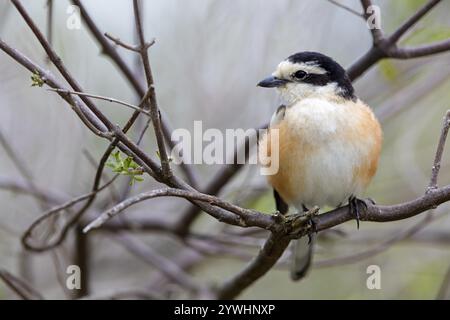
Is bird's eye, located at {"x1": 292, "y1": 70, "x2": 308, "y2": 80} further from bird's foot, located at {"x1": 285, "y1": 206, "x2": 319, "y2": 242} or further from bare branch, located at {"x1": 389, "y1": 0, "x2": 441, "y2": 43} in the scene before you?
bird's foot, located at {"x1": 285, "y1": 206, "x2": 319, "y2": 242}

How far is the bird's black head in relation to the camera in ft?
11.3

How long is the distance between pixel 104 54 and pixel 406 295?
255 centimetres

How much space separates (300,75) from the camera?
11.4ft

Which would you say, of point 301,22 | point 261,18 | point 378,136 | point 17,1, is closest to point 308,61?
point 378,136

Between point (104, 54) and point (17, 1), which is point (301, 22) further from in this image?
point (17, 1)

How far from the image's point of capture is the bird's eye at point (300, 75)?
3.47m

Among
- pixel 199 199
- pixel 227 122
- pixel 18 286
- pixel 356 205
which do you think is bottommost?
pixel 199 199

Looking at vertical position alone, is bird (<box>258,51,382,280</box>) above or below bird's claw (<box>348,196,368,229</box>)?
above

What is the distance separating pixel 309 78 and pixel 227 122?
1.41 meters

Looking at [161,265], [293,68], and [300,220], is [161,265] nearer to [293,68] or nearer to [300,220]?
[293,68]

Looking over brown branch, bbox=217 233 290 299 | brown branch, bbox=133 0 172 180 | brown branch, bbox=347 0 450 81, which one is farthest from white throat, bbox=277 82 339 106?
brown branch, bbox=133 0 172 180

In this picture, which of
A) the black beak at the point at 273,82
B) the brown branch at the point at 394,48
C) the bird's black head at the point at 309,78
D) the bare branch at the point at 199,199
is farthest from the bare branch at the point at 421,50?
the bare branch at the point at 199,199

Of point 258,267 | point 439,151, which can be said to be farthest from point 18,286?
point 439,151

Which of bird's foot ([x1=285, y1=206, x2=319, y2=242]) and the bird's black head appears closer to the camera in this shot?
bird's foot ([x1=285, y1=206, x2=319, y2=242])
